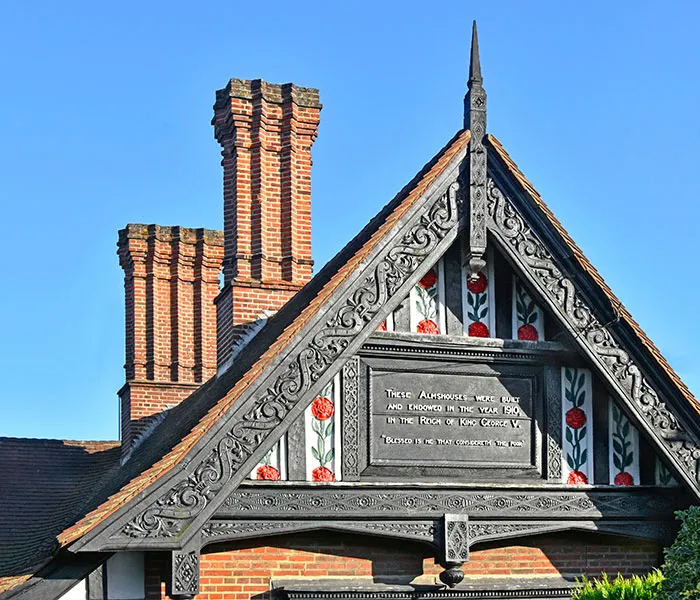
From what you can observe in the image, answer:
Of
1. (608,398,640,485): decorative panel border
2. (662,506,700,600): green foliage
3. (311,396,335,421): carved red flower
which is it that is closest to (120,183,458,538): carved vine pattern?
(311,396,335,421): carved red flower

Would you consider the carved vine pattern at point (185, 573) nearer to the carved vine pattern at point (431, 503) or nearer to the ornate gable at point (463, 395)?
the ornate gable at point (463, 395)

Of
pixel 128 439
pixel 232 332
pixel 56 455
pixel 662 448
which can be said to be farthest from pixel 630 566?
pixel 56 455

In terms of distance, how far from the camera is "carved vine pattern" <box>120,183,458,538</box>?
12.3 meters

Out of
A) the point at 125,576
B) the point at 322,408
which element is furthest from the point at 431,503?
the point at 125,576

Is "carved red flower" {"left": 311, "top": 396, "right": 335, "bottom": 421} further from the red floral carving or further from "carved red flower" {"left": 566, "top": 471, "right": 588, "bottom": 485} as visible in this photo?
"carved red flower" {"left": 566, "top": 471, "right": 588, "bottom": 485}

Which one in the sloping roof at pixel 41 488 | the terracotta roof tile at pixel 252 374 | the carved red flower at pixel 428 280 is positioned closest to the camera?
the terracotta roof tile at pixel 252 374

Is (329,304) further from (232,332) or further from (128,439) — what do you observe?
(128,439)

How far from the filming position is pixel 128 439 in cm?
2225

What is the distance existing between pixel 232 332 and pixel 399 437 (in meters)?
4.50

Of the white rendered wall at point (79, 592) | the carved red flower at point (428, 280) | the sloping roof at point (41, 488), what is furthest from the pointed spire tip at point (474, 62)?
the sloping roof at point (41, 488)

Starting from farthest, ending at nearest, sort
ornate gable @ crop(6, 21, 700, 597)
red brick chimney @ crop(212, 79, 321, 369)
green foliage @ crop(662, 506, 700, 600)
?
red brick chimney @ crop(212, 79, 321, 369) < ornate gable @ crop(6, 21, 700, 597) < green foliage @ crop(662, 506, 700, 600)

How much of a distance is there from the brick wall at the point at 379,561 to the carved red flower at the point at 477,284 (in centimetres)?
239

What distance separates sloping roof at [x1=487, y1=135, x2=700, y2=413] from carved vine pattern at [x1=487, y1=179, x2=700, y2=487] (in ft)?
0.64

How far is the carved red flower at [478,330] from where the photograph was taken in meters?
14.2
